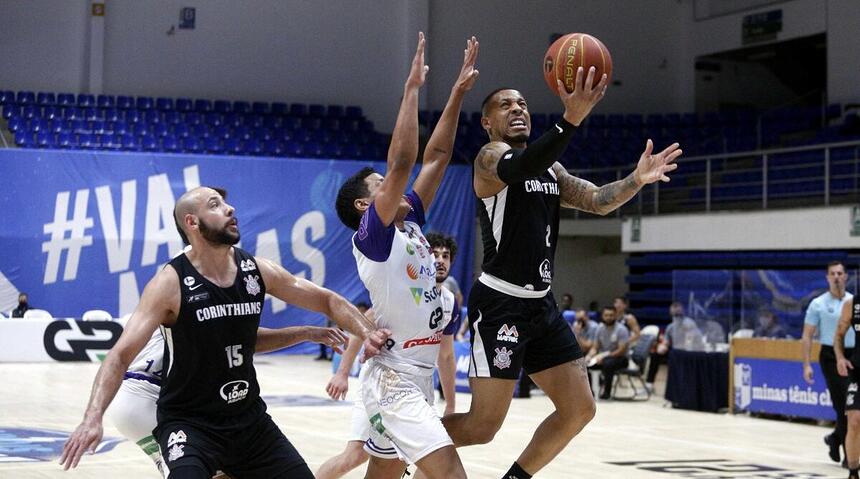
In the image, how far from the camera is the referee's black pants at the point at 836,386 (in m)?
10.4

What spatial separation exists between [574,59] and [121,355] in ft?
7.82

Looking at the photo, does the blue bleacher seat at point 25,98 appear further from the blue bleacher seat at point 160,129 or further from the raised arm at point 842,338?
the raised arm at point 842,338

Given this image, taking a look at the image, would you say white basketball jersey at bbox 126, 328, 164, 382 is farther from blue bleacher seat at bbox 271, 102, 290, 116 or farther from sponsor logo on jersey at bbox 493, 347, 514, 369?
blue bleacher seat at bbox 271, 102, 290, 116

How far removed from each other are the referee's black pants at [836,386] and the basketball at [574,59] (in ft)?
20.6

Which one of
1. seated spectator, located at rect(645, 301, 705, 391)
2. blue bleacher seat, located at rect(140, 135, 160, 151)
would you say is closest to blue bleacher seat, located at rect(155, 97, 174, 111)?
blue bleacher seat, located at rect(140, 135, 160, 151)

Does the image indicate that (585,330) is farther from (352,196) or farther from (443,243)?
(352,196)

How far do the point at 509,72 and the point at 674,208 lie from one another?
722 centimetres

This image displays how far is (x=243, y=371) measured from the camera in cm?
480

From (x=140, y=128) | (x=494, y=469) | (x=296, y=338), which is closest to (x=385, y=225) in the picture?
(x=296, y=338)

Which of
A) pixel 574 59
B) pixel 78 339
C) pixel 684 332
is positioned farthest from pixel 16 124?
pixel 574 59

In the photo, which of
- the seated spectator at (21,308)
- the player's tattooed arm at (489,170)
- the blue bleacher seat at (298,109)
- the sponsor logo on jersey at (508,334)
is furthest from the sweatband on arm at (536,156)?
the blue bleacher seat at (298,109)

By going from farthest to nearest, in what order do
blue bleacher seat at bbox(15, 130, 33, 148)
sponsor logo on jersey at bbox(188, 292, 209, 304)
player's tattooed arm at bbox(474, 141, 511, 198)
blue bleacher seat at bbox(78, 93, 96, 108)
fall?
blue bleacher seat at bbox(78, 93, 96, 108) < blue bleacher seat at bbox(15, 130, 33, 148) < player's tattooed arm at bbox(474, 141, 511, 198) < sponsor logo on jersey at bbox(188, 292, 209, 304)

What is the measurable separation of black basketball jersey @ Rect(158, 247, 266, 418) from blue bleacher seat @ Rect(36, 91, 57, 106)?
2050cm

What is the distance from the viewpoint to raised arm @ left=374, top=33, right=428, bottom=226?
15.9 feet
